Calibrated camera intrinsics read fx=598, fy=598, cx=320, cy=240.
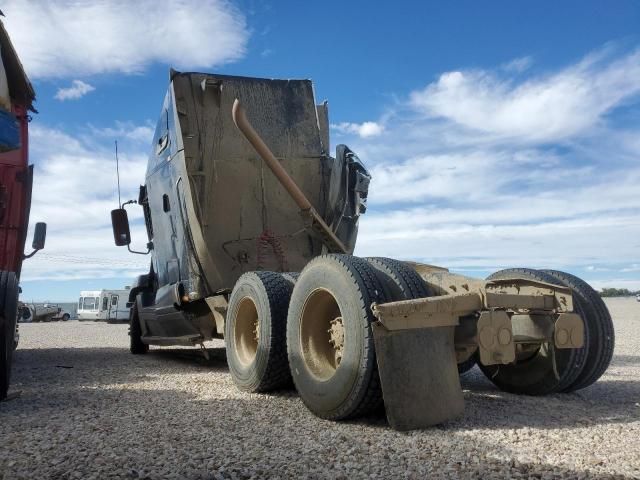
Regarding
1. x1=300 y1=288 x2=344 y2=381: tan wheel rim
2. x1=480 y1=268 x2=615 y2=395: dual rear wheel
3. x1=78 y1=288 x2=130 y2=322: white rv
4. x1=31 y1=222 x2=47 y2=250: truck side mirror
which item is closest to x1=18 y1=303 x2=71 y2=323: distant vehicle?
x1=78 y1=288 x2=130 y2=322: white rv

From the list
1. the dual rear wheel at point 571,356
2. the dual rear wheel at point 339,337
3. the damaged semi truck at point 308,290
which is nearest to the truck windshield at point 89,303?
the damaged semi truck at point 308,290

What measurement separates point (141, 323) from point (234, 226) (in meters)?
3.22

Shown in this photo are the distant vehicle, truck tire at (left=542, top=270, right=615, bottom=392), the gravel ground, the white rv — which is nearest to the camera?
the gravel ground

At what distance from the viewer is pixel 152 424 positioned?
3.79 metres

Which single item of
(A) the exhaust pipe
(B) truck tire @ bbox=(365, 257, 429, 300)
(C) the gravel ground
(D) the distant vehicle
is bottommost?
(C) the gravel ground

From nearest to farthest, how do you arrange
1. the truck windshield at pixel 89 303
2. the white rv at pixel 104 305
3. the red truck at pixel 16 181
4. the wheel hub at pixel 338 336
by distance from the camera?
the wheel hub at pixel 338 336, the red truck at pixel 16 181, the white rv at pixel 104 305, the truck windshield at pixel 89 303

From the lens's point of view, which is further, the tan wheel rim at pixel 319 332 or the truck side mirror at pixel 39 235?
the truck side mirror at pixel 39 235

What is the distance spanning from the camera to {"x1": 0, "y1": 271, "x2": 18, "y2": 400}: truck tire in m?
4.53

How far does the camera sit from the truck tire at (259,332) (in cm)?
484

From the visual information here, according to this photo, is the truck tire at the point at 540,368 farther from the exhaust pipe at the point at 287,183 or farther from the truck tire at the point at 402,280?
the exhaust pipe at the point at 287,183

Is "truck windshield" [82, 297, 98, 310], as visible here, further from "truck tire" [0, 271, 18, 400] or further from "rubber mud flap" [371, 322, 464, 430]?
"rubber mud flap" [371, 322, 464, 430]

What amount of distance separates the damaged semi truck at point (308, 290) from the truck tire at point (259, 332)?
0.04 ft

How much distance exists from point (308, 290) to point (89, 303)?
29.4m

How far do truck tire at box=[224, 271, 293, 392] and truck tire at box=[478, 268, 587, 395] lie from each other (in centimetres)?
178
